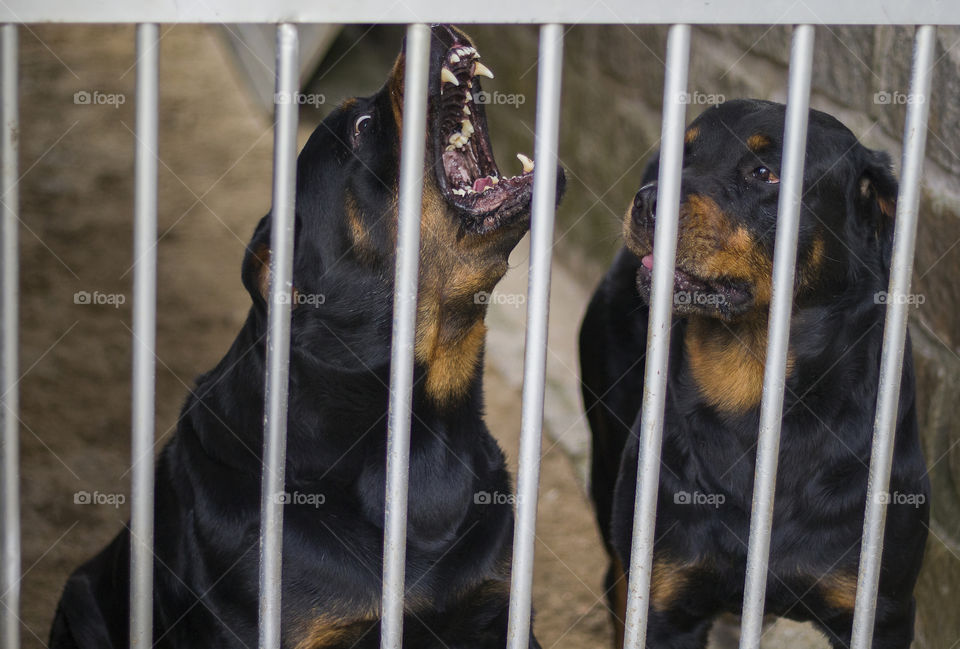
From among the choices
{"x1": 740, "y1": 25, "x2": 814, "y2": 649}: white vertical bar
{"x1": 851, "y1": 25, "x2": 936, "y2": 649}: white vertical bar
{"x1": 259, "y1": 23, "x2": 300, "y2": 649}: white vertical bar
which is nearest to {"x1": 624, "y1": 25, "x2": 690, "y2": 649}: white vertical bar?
{"x1": 740, "y1": 25, "x2": 814, "y2": 649}: white vertical bar

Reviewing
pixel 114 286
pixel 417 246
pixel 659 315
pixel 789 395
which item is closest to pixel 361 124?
pixel 417 246

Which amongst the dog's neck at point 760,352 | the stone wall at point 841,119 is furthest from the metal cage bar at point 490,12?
the stone wall at point 841,119

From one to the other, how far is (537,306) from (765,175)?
1.18 m

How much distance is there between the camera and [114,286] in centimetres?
540

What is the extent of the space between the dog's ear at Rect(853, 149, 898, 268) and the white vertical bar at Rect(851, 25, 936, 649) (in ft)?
2.68

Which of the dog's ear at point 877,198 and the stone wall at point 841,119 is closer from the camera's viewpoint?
Answer: the dog's ear at point 877,198

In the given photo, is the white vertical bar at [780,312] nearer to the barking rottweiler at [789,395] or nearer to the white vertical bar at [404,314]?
the white vertical bar at [404,314]

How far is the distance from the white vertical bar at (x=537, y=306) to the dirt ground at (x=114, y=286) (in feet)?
4.75

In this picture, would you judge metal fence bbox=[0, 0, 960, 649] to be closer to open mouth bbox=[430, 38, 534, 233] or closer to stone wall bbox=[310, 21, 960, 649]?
open mouth bbox=[430, 38, 534, 233]

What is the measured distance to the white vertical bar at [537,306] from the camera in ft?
6.05

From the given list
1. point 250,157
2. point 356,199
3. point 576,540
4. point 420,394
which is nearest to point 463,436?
point 420,394

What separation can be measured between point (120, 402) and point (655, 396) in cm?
336

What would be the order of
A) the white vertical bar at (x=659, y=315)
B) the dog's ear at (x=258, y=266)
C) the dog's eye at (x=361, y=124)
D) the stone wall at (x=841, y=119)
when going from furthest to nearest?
the stone wall at (x=841, y=119)
the dog's eye at (x=361, y=124)
the dog's ear at (x=258, y=266)
the white vertical bar at (x=659, y=315)

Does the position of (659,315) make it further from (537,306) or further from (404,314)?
(404,314)
